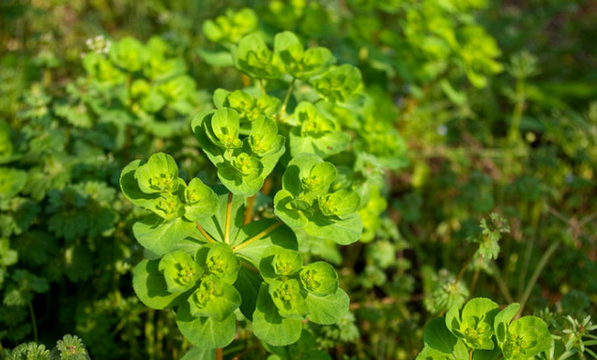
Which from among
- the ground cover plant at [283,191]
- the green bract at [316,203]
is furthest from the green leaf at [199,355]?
the green bract at [316,203]

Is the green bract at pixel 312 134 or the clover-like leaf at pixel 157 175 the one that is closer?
the clover-like leaf at pixel 157 175

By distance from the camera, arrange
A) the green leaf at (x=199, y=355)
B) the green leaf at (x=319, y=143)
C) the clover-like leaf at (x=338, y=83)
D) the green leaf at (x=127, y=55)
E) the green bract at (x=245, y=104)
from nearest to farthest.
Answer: the green leaf at (x=199, y=355)
the green bract at (x=245, y=104)
the green leaf at (x=319, y=143)
the clover-like leaf at (x=338, y=83)
the green leaf at (x=127, y=55)

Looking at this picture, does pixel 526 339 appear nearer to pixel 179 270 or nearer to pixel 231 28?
pixel 179 270

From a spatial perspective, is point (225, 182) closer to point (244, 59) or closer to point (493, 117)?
point (244, 59)

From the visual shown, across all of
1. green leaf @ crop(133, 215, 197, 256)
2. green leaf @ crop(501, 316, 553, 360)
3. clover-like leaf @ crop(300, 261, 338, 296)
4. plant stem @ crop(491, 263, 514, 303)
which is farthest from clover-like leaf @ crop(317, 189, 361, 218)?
plant stem @ crop(491, 263, 514, 303)

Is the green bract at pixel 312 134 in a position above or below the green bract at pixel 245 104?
below

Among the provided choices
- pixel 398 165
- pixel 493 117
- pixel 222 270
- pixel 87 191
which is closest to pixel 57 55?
pixel 87 191

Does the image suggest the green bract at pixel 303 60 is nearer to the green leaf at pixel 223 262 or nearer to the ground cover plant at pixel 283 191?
the ground cover plant at pixel 283 191
